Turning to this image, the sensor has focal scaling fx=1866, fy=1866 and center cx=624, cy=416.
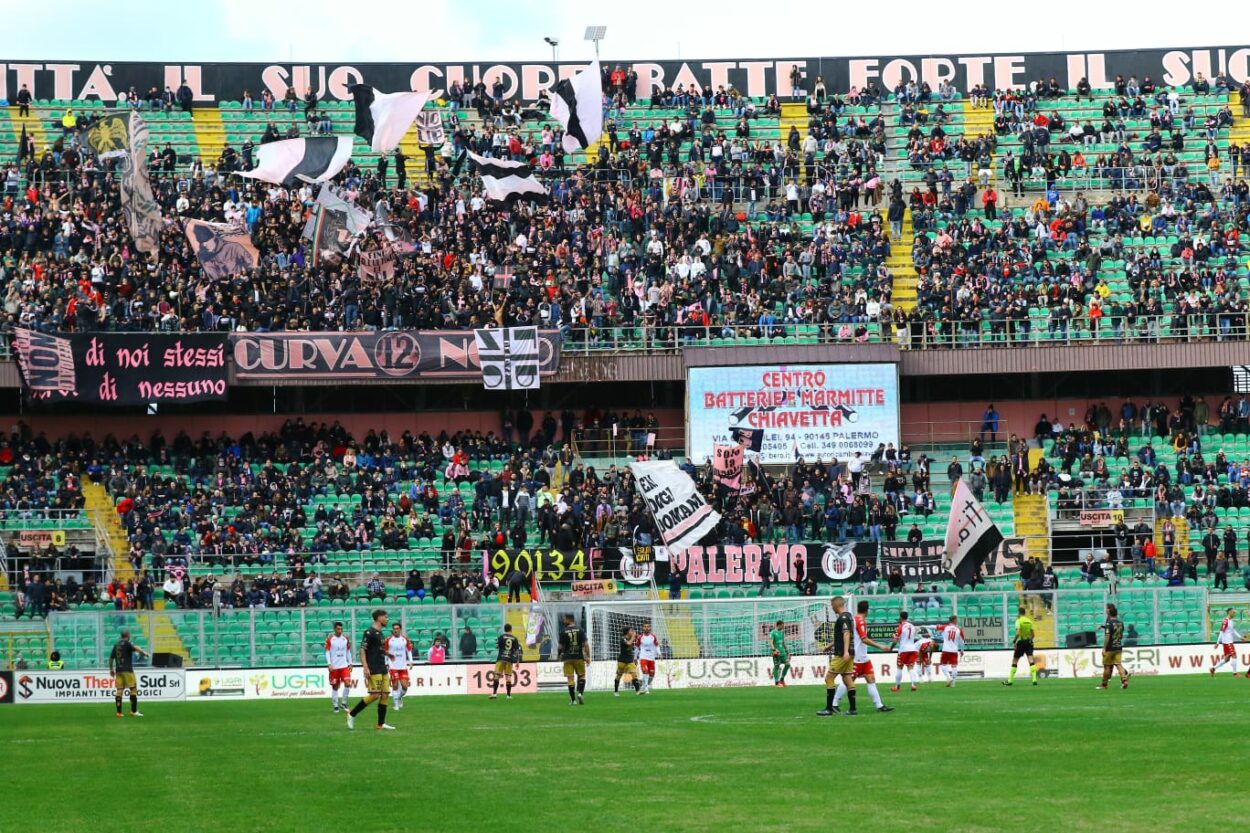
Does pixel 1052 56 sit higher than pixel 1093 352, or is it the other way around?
pixel 1052 56

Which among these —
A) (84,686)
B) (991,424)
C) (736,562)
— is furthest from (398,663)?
(991,424)

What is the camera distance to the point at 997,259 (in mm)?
67750

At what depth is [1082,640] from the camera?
2003 inches

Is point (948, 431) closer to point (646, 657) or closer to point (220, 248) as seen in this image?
point (646, 657)

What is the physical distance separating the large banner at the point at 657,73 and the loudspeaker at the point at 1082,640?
114 ft

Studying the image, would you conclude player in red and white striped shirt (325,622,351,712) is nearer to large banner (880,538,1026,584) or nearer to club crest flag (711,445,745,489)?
large banner (880,538,1026,584)

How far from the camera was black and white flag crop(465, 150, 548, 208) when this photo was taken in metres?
64.4

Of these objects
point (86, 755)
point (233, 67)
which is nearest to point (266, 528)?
point (233, 67)

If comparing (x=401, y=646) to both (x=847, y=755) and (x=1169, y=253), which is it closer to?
(x=847, y=755)

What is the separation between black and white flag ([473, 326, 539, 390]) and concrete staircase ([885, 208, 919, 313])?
13538mm

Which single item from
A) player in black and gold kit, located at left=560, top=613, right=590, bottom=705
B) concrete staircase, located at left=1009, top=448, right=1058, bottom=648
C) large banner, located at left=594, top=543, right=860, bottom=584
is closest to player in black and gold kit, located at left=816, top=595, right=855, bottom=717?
player in black and gold kit, located at left=560, top=613, right=590, bottom=705

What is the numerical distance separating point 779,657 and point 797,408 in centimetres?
1741

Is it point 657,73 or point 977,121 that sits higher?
point 657,73

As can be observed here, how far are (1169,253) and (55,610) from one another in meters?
41.2
